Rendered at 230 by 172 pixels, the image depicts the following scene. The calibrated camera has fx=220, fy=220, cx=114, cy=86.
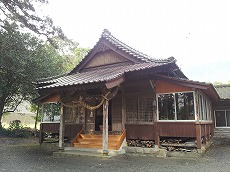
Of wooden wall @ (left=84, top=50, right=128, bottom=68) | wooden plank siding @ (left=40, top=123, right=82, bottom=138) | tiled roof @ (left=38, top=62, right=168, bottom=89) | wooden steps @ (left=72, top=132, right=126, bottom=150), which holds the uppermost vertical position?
wooden wall @ (left=84, top=50, right=128, bottom=68)

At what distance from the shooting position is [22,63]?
1781cm

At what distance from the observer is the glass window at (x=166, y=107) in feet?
34.5

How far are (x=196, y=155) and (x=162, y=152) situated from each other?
57.4 inches

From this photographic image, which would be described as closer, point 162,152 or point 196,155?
point 196,155

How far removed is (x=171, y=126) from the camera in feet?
33.9

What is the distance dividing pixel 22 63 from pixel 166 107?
1260 centimetres

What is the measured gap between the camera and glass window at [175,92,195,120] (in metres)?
10.2

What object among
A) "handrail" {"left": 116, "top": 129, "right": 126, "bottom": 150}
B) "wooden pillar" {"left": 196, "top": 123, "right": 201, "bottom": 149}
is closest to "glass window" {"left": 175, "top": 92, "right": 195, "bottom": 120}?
"wooden pillar" {"left": 196, "top": 123, "right": 201, "bottom": 149}

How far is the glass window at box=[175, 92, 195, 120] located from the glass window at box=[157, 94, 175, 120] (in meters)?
0.28

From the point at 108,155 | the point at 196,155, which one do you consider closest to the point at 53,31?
the point at 108,155

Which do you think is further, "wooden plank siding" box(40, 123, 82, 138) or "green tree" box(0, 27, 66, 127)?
"green tree" box(0, 27, 66, 127)

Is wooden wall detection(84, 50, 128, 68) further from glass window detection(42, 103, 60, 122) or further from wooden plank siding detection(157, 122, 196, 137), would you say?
wooden plank siding detection(157, 122, 196, 137)

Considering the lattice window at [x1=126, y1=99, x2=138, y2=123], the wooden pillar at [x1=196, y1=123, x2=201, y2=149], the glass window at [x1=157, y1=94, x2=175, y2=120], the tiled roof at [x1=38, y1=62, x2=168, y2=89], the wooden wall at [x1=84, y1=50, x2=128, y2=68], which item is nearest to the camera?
the wooden pillar at [x1=196, y1=123, x2=201, y2=149]

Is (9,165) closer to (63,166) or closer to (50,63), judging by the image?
(63,166)
